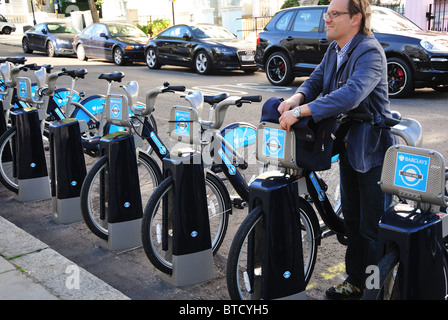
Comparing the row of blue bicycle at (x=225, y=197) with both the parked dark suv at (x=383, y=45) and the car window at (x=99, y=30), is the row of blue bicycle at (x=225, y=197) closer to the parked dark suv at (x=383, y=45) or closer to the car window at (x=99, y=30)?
the parked dark suv at (x=383, y=45)

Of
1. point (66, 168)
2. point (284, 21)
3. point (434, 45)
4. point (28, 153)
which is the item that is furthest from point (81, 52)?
point (66, 168)

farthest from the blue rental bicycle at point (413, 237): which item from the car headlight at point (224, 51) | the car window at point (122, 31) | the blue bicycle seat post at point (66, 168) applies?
the car window at point (122, 31)

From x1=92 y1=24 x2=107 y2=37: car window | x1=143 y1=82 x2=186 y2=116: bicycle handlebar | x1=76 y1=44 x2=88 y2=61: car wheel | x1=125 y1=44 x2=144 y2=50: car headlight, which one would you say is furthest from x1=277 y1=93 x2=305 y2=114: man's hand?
x1=76 y1=44 x2=88 y2=61: car wheel

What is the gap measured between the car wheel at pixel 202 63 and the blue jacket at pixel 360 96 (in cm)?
1238

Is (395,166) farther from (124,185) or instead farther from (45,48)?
(45,48)

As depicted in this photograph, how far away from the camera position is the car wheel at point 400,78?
1088cm

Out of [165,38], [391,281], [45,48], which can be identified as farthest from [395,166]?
[45,48]

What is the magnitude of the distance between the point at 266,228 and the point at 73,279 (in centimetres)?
146

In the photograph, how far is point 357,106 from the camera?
3.26 metres

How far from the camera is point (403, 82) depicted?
36.1 ft

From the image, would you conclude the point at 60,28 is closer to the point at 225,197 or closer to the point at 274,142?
the point at 225,197

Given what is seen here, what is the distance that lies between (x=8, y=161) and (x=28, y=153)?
0.49 m

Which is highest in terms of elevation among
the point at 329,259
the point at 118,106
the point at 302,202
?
the point at 118,106

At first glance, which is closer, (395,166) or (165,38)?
(395,166)
